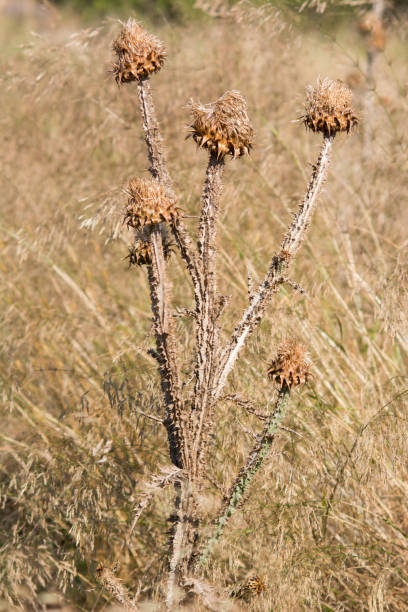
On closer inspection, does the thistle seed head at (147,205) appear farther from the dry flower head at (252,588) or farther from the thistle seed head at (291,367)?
the dry flower head at (252,588)

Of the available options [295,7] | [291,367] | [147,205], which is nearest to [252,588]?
[291,367]

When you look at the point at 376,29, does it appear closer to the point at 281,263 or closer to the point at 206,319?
the point at 281,263

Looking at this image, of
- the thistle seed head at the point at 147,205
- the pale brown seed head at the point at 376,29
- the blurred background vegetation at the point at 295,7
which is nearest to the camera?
the thistle seed head at the point at 147,205

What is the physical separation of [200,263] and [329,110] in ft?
1.29

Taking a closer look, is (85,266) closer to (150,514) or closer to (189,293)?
(189,293)

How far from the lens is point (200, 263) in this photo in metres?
1.15

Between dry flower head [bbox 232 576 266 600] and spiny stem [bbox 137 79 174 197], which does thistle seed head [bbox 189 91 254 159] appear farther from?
dry flower head [bbox 232 576 266 600]

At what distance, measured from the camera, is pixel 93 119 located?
9.66 feet

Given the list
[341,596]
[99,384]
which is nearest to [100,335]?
[99,384]

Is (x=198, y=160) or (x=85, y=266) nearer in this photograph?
(x=198, y=160)

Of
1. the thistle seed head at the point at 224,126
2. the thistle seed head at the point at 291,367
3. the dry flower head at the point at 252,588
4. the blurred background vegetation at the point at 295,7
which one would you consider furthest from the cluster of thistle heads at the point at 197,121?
the blurred background vegetation at the point at 295,7

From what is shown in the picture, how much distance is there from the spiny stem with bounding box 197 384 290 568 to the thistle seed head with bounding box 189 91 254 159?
0.55m

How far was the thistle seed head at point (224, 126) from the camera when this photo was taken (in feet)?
3.36

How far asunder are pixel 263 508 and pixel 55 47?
86.8 inches
